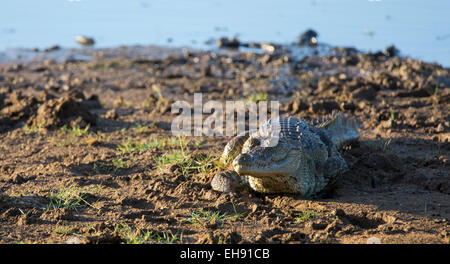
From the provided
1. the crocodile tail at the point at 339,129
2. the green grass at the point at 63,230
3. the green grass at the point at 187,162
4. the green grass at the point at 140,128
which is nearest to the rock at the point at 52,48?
the green grass at the point at 140,128

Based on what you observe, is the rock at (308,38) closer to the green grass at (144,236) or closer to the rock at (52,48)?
the rock at (52,48)

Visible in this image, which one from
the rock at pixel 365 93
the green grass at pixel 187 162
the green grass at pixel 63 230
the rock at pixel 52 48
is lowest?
the green grass at pixel 63 230

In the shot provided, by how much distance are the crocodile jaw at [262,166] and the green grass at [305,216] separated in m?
0.37

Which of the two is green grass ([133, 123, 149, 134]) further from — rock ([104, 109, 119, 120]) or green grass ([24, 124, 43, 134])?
green grass ([24, 124, 43, 134])

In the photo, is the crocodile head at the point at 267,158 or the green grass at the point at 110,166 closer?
the crocodile head at the point at 267,158

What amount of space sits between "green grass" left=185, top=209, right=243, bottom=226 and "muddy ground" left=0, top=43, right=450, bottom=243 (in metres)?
0.01

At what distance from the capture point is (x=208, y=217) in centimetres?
393

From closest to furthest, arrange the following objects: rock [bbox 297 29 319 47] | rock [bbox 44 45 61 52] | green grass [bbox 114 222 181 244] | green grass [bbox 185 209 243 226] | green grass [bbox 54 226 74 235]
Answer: green grass [bbox 114 222 181 244]
green grass [bbox 54 226 74 235]
green grass [bbox 185 209 243 226]
rock [bbox 297 29 319 47]
rock [bbox 44 45 61 52]

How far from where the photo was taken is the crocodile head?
393cm

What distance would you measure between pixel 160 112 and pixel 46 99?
1784 millimetres

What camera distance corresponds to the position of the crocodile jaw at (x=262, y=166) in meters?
3.91

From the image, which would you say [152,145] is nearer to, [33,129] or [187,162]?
[187,162]

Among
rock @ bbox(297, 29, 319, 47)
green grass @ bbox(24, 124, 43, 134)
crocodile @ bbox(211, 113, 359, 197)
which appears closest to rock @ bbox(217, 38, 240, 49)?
rock @ bbox(297, 29, 319, 47)

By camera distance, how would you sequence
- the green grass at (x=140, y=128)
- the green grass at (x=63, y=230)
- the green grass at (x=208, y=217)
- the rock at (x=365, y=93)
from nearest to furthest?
1. the green grass at (x=63, y=230)
2. the green grass at (x=208, y=217)
3. the green grass at (x=140, y=128)
4. the rock at (x=365, y=93)
